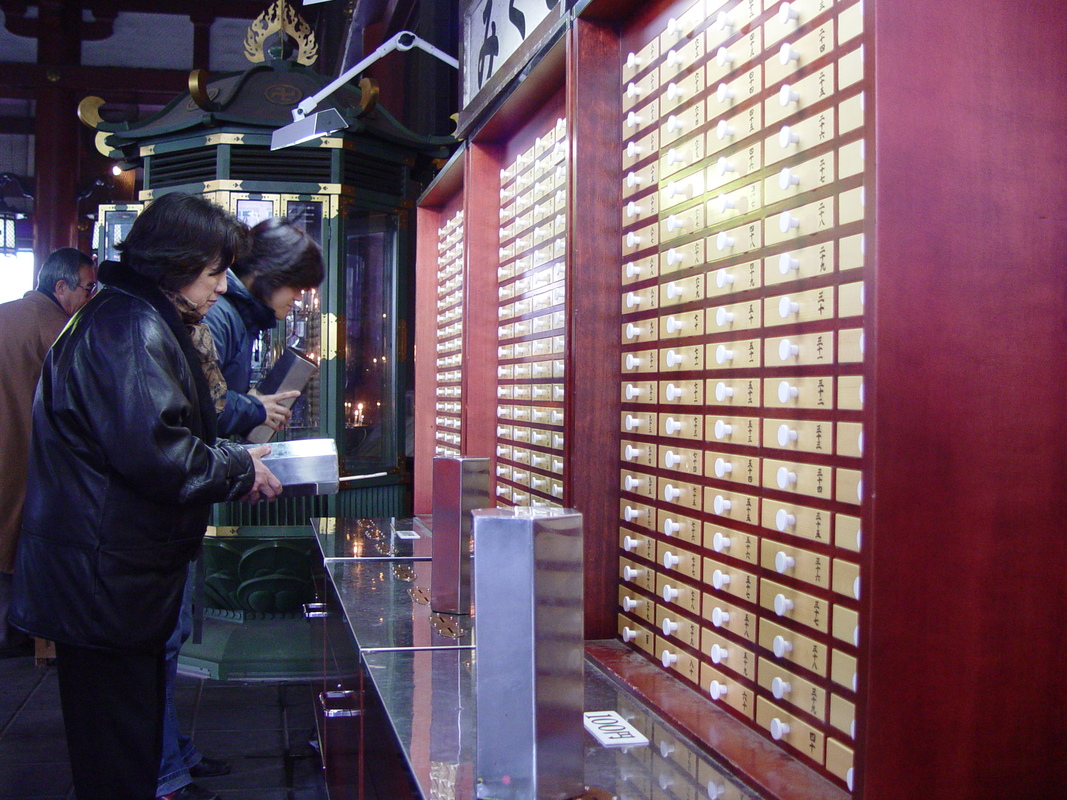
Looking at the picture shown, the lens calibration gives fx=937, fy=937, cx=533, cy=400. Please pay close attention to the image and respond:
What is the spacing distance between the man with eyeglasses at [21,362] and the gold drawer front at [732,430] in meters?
2.99

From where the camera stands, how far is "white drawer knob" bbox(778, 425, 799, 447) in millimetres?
1248

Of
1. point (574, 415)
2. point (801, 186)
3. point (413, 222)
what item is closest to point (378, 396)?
point (413, 222)

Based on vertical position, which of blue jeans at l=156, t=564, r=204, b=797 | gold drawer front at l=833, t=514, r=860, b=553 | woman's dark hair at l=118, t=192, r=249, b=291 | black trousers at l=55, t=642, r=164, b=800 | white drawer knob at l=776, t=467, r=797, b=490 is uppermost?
woman's dark hair at l=118, t=192, r=249, b=291

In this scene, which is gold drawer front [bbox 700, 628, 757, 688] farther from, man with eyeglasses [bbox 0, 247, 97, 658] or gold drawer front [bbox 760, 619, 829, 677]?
man with eyeglasses [bbox 0, 247, 97, 658]

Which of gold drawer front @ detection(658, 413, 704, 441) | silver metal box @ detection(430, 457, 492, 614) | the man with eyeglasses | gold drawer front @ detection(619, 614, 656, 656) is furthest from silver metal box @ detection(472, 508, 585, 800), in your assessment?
the man with eyeglasses

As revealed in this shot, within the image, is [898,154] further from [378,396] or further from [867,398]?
[378,396]

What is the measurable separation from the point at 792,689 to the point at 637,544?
1.80 feet

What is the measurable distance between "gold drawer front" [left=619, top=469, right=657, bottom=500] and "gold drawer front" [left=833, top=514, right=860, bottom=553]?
22.8 inches

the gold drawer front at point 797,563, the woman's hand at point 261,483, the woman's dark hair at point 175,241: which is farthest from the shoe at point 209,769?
the gold drawer front at point 797,563

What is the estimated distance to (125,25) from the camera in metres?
10.0

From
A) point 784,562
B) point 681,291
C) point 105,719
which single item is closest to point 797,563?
point 784,562

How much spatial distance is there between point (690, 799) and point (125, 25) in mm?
10964

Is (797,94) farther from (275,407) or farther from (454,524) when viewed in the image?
(275,407)

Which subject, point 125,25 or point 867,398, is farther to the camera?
point 125,25
